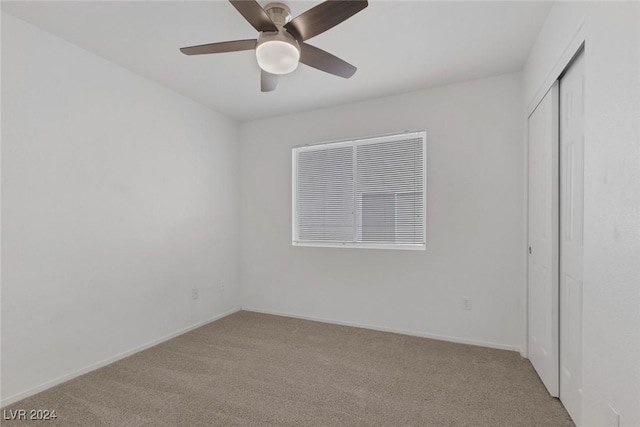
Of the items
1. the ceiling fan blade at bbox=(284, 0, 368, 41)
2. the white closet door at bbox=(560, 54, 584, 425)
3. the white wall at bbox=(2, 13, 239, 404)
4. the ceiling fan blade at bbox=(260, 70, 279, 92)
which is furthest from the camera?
the ceiling fan blade at bbox=(260, 70, 279, 92)

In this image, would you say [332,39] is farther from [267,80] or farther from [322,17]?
[322,17]

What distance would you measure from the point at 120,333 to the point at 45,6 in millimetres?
2583

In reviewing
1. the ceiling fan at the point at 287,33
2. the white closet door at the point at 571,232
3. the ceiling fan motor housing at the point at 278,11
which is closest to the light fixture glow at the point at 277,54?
the ceiling fan at the point at 287,33

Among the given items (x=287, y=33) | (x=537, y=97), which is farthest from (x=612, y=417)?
(x=287, y=33)

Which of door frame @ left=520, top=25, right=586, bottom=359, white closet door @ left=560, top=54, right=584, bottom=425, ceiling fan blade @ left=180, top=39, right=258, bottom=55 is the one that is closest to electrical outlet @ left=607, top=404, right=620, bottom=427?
white closet door @ left=560, top=54, right=584, bottom=425

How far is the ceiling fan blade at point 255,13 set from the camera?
4.97 ft

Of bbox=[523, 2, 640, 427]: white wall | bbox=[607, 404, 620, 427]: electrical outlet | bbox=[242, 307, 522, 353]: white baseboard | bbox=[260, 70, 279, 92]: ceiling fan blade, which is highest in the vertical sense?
bbox=[260, 70, 279, 92]: ceiling fan blade

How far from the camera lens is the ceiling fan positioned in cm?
155

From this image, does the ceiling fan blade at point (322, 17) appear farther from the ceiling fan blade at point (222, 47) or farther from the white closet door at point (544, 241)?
the white closet door at point (544, 241)

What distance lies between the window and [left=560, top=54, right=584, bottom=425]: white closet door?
1.35 metres

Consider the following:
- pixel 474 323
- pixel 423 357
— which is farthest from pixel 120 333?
pixel 474 323

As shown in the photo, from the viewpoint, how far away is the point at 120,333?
2.79 m

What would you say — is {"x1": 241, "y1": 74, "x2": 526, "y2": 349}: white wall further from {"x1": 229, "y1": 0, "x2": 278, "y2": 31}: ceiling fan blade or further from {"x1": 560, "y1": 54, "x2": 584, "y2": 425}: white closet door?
{"x1": 229, "y1": 0, "x2": 278, "y2": 31}: ceiling fan blade

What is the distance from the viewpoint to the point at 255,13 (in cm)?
160
